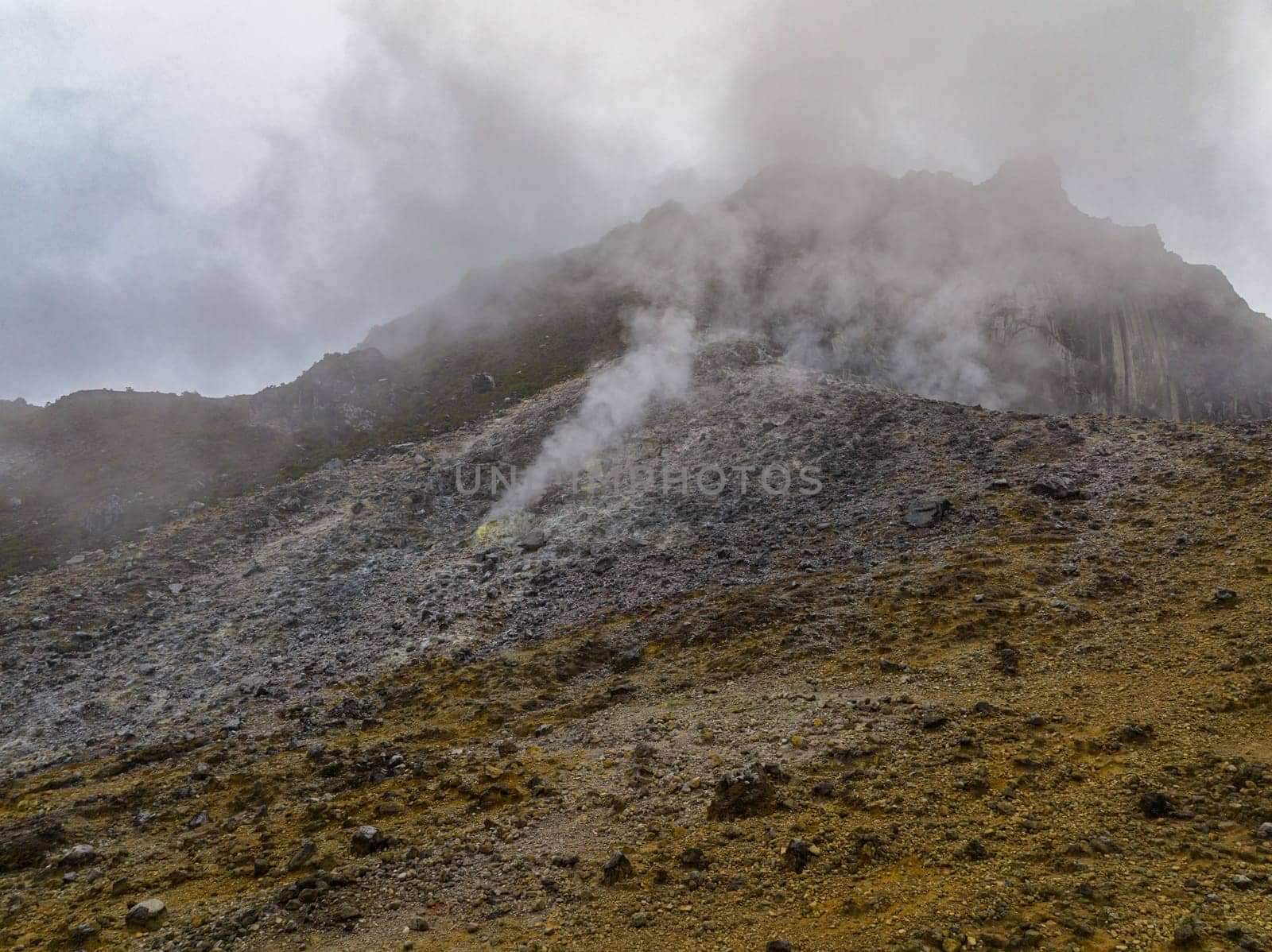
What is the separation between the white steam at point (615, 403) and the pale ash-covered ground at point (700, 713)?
136 inches

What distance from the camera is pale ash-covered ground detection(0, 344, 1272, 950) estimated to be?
1017cm

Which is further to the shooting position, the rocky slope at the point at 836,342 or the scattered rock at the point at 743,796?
the rocky slope at the point at 836,342

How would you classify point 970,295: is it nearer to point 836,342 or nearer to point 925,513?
point 836,342

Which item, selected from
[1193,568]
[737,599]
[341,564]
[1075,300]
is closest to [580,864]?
[737,599]

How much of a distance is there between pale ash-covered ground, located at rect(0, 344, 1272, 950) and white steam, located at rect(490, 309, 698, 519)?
11.4 feet

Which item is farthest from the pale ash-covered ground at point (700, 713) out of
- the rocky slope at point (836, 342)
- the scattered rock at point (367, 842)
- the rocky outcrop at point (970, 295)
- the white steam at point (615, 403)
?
the rocky outcrop at point (970, 295)

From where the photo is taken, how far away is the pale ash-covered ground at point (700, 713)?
10.2 m

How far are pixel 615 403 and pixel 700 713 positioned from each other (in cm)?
2714

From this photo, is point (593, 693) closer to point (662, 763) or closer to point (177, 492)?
point (662, 763)

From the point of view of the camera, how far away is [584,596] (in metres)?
25.0

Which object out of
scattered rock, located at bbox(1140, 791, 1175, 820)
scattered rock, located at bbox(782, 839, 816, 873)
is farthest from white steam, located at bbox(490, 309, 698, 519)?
scattered rock, located at bbox(1140, 791, 1175, 820)

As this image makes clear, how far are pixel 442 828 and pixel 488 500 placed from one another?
23.9m

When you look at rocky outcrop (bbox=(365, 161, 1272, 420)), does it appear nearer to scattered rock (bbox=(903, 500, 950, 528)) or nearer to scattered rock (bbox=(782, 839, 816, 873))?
scattered rock (bbox=(903, 500, 950, 528))

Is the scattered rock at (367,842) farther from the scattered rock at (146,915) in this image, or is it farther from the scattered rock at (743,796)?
the scattered rock at (743,796)
